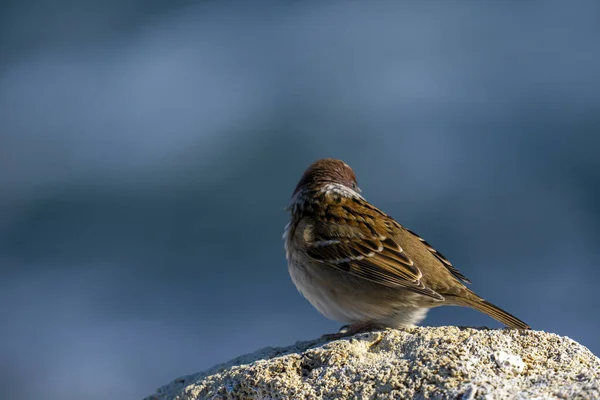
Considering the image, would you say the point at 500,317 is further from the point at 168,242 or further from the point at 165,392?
the point at 168,242

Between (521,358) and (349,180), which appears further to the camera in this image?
(349,180)

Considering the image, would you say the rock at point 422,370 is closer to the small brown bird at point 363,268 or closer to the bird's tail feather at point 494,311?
the bird's tail feather at point 494,311

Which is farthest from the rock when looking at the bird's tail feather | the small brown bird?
the small brown bird

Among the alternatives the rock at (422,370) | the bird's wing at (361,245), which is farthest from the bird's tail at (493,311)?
the rock at (422,370)

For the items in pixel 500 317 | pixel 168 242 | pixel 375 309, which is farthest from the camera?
pixel 168 242

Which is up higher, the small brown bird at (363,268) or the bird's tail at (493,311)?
the small brown bird at (363,268)

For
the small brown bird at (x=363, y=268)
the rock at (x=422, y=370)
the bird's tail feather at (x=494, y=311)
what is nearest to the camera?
the rock at (x=422, y=370)

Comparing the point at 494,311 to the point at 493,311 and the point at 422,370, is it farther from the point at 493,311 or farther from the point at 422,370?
the point at 422,370

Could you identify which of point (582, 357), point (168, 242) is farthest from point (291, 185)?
point (582, 357)
